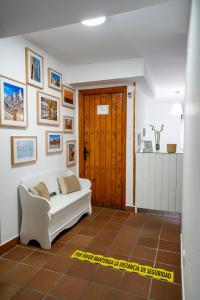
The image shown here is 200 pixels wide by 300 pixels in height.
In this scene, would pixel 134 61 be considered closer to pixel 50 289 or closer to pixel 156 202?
pixel 156 202

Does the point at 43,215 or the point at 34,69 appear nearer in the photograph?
the point at 43,215

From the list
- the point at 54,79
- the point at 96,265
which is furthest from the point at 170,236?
the point at 54,79

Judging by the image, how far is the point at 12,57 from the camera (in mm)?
2594

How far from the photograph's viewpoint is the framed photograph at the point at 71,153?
3.95 meters

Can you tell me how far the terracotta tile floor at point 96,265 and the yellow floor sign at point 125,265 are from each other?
63 mm

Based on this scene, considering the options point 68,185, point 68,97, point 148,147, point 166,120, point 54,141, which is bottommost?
point 68,185

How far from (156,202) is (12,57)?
3.12 metres

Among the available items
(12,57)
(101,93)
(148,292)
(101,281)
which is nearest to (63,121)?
(101,93)

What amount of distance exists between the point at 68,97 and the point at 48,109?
Result: 2.44 ft

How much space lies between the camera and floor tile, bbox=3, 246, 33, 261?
2428mm

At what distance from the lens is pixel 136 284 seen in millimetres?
1998

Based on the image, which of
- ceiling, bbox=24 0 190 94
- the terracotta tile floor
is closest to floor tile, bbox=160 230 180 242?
the terracotta tile floor

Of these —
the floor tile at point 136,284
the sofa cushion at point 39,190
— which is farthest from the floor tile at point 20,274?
the floor tile at point 136,284

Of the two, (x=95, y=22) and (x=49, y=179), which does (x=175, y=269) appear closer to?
(x=49, y=179)
